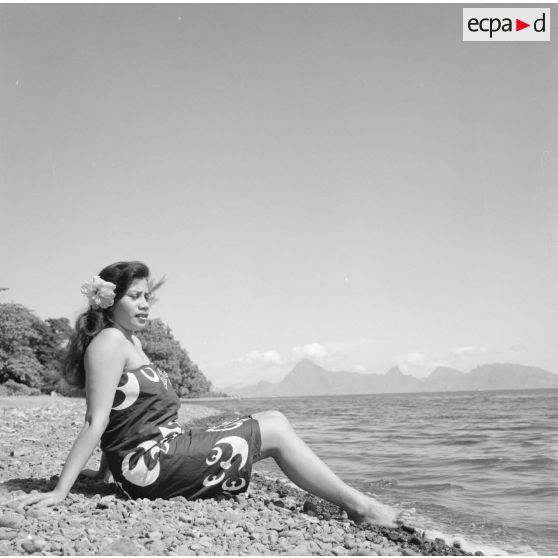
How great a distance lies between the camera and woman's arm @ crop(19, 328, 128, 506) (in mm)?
3428

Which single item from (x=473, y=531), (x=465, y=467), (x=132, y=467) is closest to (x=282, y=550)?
(x=132, y=467)

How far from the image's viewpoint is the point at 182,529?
334 cm

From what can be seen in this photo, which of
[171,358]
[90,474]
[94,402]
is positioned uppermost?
[94,402]

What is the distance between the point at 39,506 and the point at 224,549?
3.68 feet

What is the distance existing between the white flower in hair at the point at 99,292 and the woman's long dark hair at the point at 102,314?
0.06 metres

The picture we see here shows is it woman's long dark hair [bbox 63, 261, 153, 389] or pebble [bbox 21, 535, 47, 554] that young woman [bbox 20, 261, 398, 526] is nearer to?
woman's long dark hair [bbox 63, 261, 153, 389]

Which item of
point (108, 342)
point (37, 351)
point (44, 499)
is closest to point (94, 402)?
point (108, 342)

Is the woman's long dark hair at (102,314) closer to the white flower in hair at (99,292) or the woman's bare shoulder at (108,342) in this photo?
the white flower in hair at (99,292)

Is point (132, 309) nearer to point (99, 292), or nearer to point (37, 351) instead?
point (99, 292)

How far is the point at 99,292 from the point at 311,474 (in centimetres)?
176

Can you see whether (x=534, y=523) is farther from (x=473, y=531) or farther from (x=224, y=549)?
(x=224, y=549)

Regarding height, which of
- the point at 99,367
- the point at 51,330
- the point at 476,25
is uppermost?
the point at 476,25

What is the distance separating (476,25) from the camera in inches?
224

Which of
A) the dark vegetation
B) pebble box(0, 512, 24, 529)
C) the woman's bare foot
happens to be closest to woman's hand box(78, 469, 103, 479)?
pebble box(0, 512, 24, 529)
